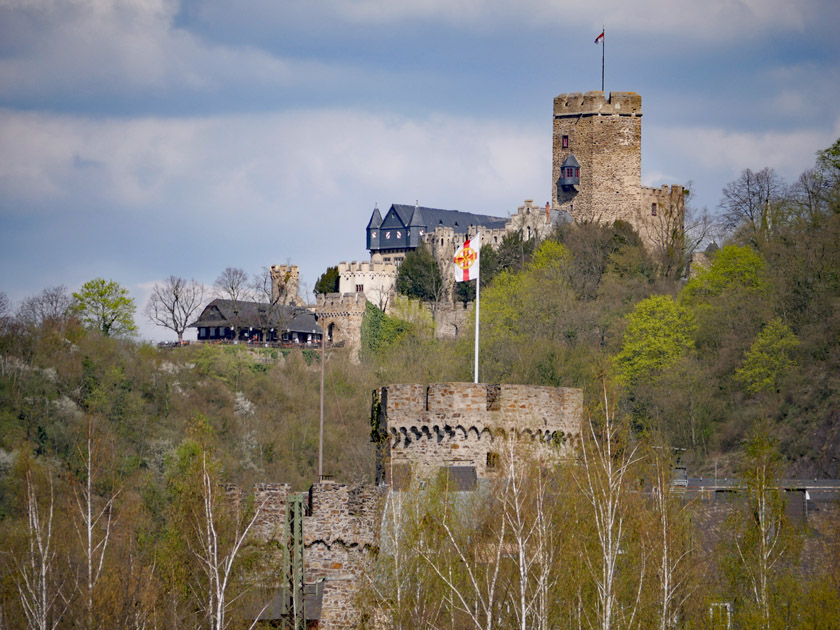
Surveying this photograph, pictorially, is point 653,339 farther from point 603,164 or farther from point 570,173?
point 570,173

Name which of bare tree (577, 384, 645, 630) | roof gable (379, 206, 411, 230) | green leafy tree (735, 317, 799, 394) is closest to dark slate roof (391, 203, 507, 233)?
roof gable (379, 206, 411, 230)

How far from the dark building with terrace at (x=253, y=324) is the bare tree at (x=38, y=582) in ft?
191

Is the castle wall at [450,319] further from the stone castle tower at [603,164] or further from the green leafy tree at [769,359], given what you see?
the green leafy tree at [769,359]

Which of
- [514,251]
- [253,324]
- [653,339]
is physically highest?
[514,251]

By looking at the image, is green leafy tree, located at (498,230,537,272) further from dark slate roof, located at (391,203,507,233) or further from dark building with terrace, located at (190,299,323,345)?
dark slate roof, located at (391,203,507,233)

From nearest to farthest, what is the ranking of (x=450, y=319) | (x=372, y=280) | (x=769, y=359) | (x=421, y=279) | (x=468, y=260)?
1. (x=468, y=260)
2. (x=769, y=359)
3. (x=450, y=319)
4. (x=421, y=279)
5. (x=372, y=280)

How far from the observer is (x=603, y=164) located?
90.8m

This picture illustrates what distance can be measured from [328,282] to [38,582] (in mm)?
67519

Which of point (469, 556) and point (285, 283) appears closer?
point (469, 556)

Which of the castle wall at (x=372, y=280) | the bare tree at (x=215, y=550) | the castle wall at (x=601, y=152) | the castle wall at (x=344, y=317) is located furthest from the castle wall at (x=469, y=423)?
the castle wall at (x=372, y=280)

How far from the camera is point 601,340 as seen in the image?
69.7 m

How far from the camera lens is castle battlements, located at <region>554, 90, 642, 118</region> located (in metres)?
91.9

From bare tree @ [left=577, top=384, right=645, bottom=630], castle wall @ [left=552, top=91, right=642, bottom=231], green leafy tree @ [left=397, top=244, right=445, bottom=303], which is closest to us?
bare tree @ [left=577, top=384, right=645, bottom=630]

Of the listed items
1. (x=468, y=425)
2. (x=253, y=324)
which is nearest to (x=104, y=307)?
(x=253, y=324)
